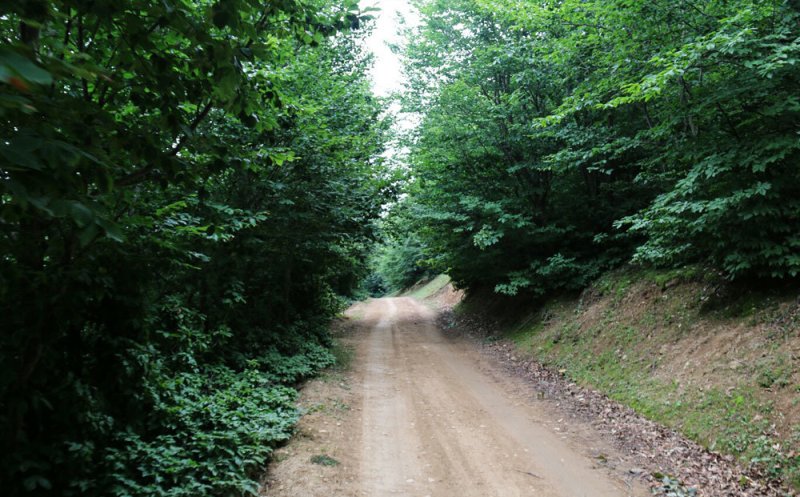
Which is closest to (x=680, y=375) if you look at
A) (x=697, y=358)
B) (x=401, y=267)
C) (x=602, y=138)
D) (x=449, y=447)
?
(x=697, y=358)

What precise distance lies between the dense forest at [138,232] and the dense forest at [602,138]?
19.0ft

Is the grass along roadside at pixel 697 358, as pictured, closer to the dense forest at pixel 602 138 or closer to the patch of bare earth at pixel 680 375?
the patch of bare earth at pixel 680 375

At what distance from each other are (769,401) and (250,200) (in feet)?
30.2

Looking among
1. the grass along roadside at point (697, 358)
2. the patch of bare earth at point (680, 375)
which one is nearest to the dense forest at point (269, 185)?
the grass along roadside at point (697, 358)

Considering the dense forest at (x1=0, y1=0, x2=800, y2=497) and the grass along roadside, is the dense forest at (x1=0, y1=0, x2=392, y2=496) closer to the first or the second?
the dense forest at (x1=0, y1=0, x2=800, y2=497)

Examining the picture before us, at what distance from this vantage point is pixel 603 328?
33.2 feet

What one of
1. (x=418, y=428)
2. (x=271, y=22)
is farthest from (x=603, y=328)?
(x=271, y=22)

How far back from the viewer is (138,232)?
4750 millimetres

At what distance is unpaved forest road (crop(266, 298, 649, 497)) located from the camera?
16.3 ft

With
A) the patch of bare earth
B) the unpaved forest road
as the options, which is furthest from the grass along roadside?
the unpaved forest road

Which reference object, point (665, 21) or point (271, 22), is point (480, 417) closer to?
point (271, 22)

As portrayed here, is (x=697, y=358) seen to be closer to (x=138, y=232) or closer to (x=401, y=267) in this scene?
(x=138, y=232)

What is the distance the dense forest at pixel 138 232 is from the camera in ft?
6.79

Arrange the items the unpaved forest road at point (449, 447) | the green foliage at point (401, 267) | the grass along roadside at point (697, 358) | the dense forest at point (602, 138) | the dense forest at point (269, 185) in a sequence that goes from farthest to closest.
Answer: the green foliage at point (401, 267) → the dense forest at point (602, 138) → the grass along roadside at point (697, 358) → the unpaved forest road at point (449, 447) → the dense forest at point (269, 185)
